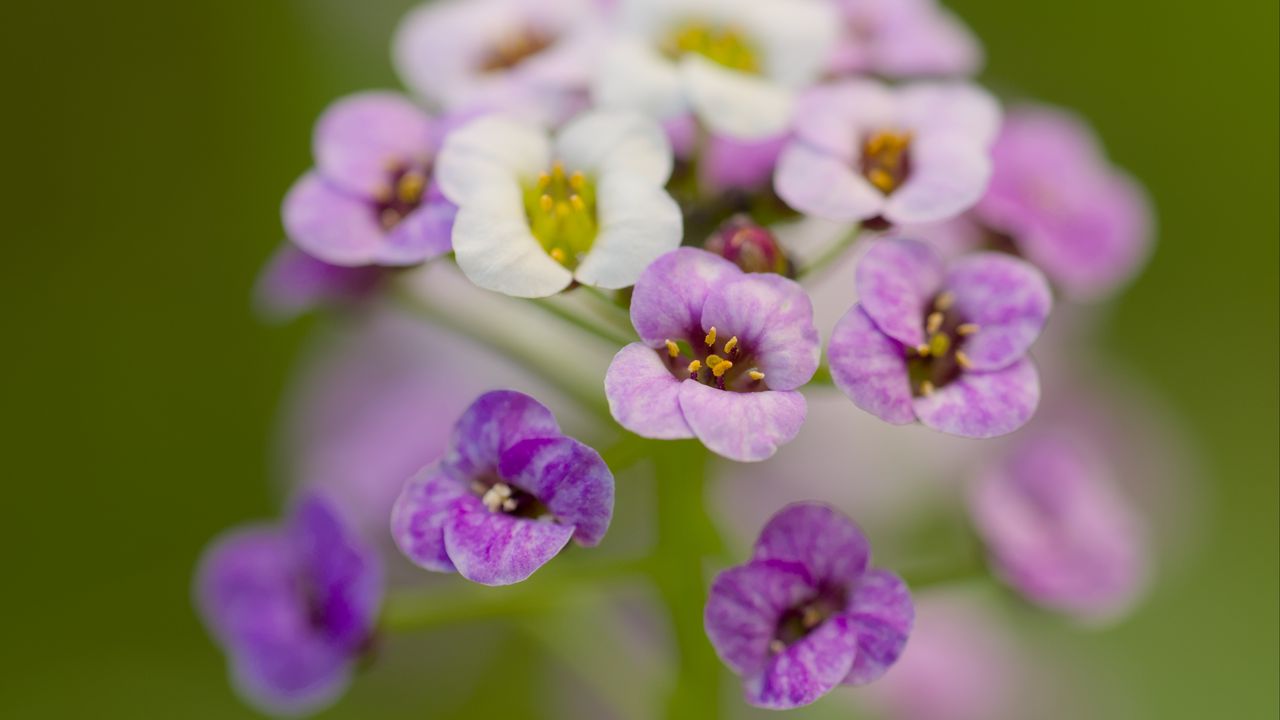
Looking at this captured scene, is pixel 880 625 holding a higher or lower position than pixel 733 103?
lower

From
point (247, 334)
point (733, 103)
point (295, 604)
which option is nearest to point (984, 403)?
point (733, 103)

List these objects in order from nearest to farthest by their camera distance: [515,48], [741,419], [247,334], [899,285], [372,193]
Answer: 1. [741,419]
2. [899,285]
3. [372,193]
4. [515,48]
5. [247,334]

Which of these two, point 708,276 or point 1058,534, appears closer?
point 708,276


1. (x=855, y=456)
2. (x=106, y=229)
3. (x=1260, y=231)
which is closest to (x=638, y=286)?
(x=855, y=456)

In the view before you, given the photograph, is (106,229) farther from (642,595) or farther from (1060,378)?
(1060,378)

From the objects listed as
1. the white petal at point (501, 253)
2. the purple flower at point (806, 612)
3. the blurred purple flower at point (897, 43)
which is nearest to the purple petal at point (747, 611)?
the purple flower at point (806, 612)

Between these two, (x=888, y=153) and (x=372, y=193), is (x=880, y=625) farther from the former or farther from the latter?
(x=372, y=193)

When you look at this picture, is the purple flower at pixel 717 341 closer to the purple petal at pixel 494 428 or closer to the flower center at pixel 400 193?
the purple petal at pixel 494 428
